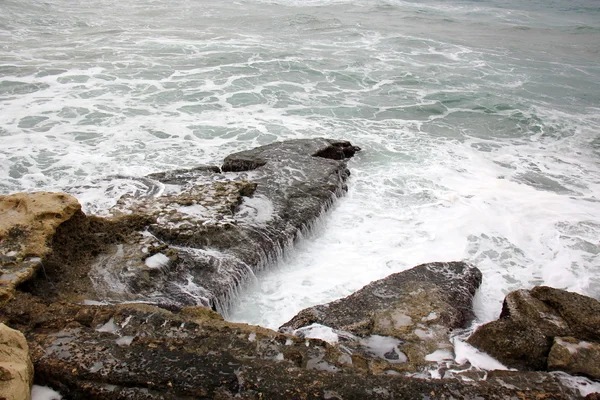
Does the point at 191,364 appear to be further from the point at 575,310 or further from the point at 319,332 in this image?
the point at 575,310

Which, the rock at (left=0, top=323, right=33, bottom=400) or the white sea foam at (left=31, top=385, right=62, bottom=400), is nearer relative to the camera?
the rock at (left=0, top=323, right=33, bottom=400)

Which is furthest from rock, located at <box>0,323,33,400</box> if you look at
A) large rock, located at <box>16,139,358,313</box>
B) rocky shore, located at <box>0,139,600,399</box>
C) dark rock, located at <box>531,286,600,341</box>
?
dark rock, located at <box>531,286,600,341</box>

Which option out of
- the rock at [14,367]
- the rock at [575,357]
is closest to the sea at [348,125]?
the rock at [575,357]

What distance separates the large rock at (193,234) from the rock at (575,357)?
2.93 m

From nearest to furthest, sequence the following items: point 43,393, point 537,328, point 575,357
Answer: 1. point 43,393
2. point 575,357
3. point 537,328

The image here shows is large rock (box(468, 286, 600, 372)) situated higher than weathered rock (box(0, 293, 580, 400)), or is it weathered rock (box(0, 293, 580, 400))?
weathered rock (box(0, 293, 580, 400))

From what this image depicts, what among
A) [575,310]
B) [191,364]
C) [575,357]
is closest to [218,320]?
[191,364]

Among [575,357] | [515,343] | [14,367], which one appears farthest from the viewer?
[515,343]

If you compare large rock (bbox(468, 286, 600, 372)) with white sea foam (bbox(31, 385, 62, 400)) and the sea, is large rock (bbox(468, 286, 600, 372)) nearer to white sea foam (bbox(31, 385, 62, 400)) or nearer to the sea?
the sea

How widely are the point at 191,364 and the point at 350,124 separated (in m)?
8.40

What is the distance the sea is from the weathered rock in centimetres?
140

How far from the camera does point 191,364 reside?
3143 mm

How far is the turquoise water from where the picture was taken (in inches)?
245

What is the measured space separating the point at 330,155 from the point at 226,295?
415 centimetres
